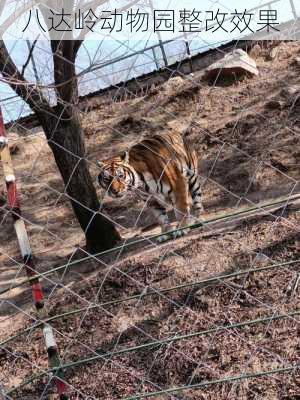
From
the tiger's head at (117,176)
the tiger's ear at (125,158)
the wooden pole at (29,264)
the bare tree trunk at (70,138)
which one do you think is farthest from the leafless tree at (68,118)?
the wooden pole at (29,264)

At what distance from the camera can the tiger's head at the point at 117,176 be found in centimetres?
439

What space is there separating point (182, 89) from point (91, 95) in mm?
1279

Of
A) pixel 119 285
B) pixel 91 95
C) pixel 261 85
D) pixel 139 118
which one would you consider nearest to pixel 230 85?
pixel 261 85

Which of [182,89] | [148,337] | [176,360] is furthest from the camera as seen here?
[182,89]

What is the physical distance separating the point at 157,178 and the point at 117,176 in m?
0.36

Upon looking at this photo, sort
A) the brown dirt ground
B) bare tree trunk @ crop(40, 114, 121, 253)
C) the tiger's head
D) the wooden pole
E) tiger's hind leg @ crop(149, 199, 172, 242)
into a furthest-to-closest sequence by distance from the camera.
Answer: tiger's hind leg @ crop(149, 199, 172, 242), the tiger's head, bare tree trunk @ crop(40, 114, 121, 253), the brown dirt ground, the wooden pole

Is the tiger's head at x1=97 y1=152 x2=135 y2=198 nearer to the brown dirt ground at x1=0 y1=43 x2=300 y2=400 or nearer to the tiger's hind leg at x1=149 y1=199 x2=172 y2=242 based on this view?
the tiger's hind leg at x1=149 y1=199 x2=172 y2=242

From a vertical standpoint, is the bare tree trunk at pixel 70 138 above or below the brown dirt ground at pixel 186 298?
above

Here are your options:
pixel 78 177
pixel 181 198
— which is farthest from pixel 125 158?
pixel 181 198

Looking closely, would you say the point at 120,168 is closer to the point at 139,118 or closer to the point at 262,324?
the point at 262,324

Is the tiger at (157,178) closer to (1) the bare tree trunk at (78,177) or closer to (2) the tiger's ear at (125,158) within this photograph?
(2) the tiger's ear at (125,158)

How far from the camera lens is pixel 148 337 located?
2943 millimetres

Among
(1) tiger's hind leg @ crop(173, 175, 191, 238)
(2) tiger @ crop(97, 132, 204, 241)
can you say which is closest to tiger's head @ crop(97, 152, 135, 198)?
(2) tiger @ crop(97, 132, 204, 241)

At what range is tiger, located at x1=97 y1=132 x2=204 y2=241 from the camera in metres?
4.47
